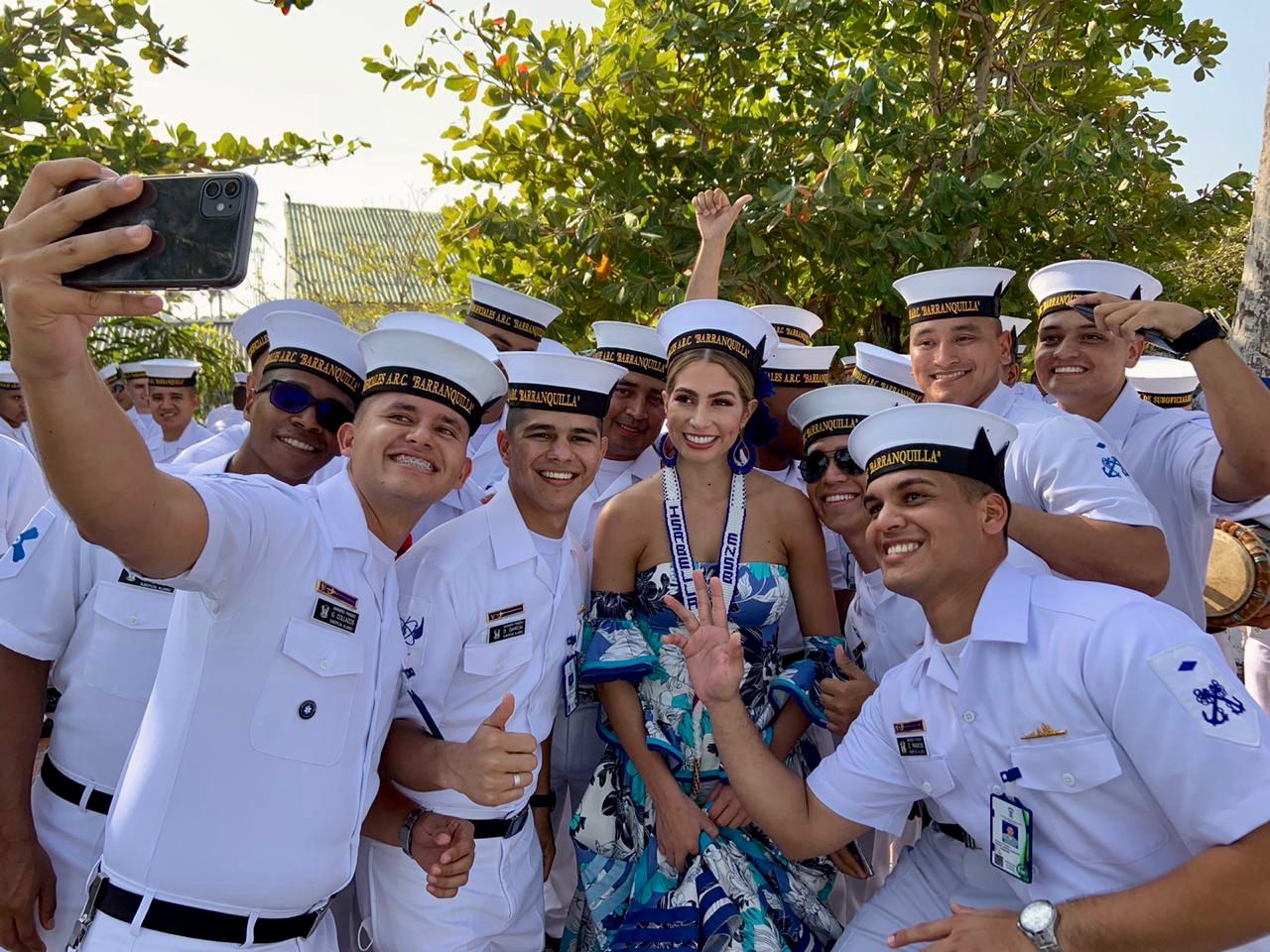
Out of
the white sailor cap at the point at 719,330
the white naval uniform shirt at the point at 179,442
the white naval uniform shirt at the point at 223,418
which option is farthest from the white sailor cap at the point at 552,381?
the white naval uniform shirt at the point at 179,442

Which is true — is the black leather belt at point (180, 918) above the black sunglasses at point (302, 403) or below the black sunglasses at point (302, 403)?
below

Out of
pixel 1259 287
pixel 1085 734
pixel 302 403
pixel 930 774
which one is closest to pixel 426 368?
pixel 302 403

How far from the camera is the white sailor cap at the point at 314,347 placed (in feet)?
10.5

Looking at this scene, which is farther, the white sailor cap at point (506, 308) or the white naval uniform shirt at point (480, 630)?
the white sailor cap at point (506, 308)

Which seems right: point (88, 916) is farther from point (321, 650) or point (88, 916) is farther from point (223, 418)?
point (223, 418)

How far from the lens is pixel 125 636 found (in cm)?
269

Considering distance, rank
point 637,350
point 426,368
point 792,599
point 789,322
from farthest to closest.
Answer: point 789,322 < point 637,350 < point 792,599 < point 426,368

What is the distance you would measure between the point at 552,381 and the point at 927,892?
2015mm

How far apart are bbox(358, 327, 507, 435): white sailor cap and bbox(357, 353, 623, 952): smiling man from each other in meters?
0.41

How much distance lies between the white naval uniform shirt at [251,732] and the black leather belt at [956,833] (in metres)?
1.81

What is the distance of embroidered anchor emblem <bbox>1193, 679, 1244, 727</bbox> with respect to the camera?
7.39 ft

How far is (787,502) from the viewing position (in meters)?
3.49

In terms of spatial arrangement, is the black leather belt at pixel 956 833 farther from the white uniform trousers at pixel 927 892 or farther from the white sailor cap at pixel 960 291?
the white sailor cap at pixel 960 291

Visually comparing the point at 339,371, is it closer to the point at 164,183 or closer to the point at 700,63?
the point at 164,183
